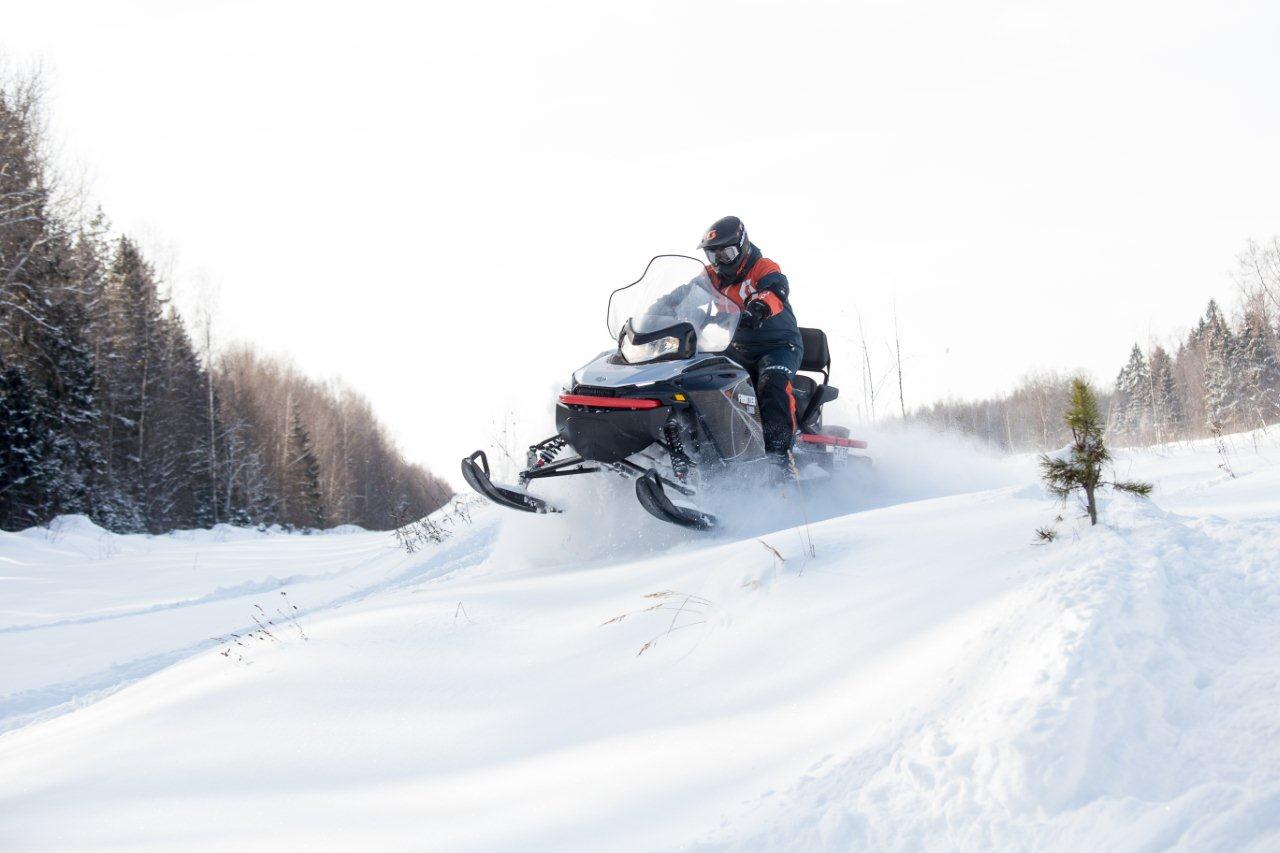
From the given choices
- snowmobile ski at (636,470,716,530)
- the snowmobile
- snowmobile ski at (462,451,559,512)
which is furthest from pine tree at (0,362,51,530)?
snowmobile ski at (636,470,716,530)

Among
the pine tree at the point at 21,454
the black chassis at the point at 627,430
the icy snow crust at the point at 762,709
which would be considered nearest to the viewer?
the icy snow crust at the point at 762,709

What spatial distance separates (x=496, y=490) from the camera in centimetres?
535

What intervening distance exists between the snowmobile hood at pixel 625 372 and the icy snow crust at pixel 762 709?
1.32 metres

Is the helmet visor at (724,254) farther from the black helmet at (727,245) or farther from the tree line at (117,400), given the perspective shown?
the tree line at (117,400)

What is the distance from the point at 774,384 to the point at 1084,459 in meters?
3.60

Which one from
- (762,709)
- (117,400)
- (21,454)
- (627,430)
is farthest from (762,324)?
(117,400)

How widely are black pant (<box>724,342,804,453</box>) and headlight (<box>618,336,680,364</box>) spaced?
2.86 feet

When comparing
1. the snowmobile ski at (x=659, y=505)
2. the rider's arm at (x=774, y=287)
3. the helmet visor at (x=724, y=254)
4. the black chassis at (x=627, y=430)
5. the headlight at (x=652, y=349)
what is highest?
the helmet visor at (x=724, y=254)

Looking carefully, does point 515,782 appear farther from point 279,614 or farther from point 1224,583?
point 279,614

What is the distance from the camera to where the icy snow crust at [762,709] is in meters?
1.71

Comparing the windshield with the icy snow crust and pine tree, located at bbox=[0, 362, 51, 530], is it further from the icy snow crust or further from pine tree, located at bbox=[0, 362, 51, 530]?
pine tree, located at bbox=[0, 362, 51, 530]

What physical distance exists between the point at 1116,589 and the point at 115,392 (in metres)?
30.7

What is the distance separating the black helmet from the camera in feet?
20.8

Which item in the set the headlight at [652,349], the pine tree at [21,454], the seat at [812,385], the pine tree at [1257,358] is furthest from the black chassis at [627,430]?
the pine tree at [1257,358]
